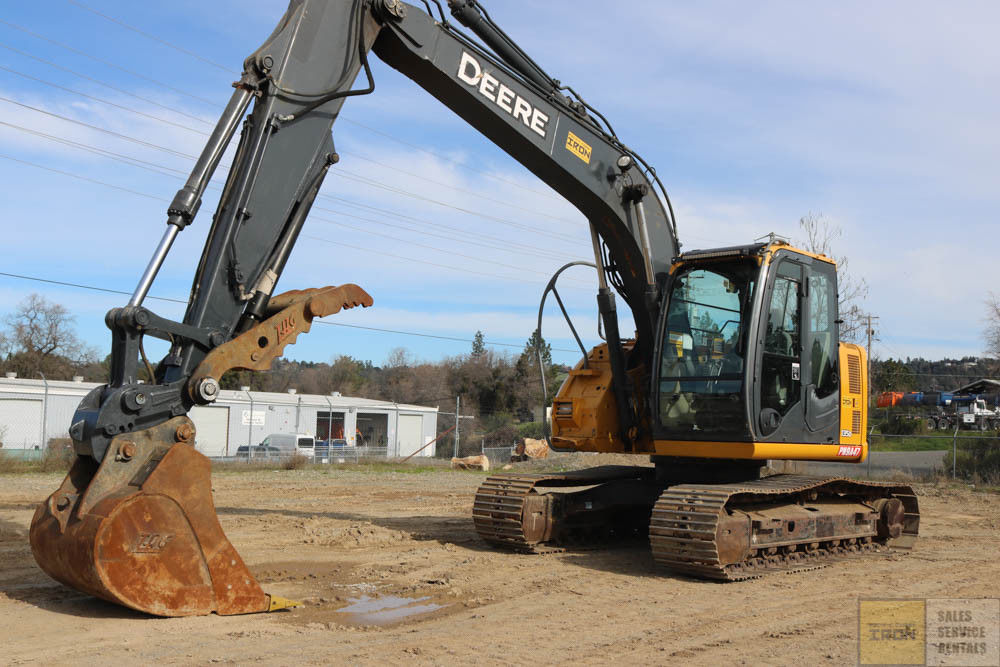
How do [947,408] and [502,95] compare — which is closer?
[502,95]

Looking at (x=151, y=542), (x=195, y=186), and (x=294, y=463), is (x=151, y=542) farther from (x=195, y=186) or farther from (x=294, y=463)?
(x=294, y=463)

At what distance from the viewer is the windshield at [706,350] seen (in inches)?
321

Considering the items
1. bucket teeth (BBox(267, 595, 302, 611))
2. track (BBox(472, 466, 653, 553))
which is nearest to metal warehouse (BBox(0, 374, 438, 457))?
track (BBox(472, 466, 653, 553))

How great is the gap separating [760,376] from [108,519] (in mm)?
5594

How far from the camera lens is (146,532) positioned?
17.4 ft

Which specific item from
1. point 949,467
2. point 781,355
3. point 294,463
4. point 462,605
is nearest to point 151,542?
point 462,605

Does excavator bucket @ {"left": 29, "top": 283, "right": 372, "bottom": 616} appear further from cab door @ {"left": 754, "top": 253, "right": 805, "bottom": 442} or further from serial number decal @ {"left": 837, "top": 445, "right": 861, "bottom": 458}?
serial number decal @ {"left": 837, "top": 445, "right": 861, "bottom": 458}

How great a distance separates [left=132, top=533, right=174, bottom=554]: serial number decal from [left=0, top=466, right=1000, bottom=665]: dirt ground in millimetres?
475

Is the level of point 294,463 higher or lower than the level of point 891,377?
lower

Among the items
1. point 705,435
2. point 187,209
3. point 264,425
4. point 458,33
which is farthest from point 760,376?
point 264,425

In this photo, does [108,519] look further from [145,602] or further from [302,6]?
[302,6]

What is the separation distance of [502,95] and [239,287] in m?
3.13

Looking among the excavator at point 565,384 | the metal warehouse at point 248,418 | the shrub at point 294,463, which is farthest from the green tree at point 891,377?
the excavator at point 565,384

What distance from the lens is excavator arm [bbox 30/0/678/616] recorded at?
5.38m
